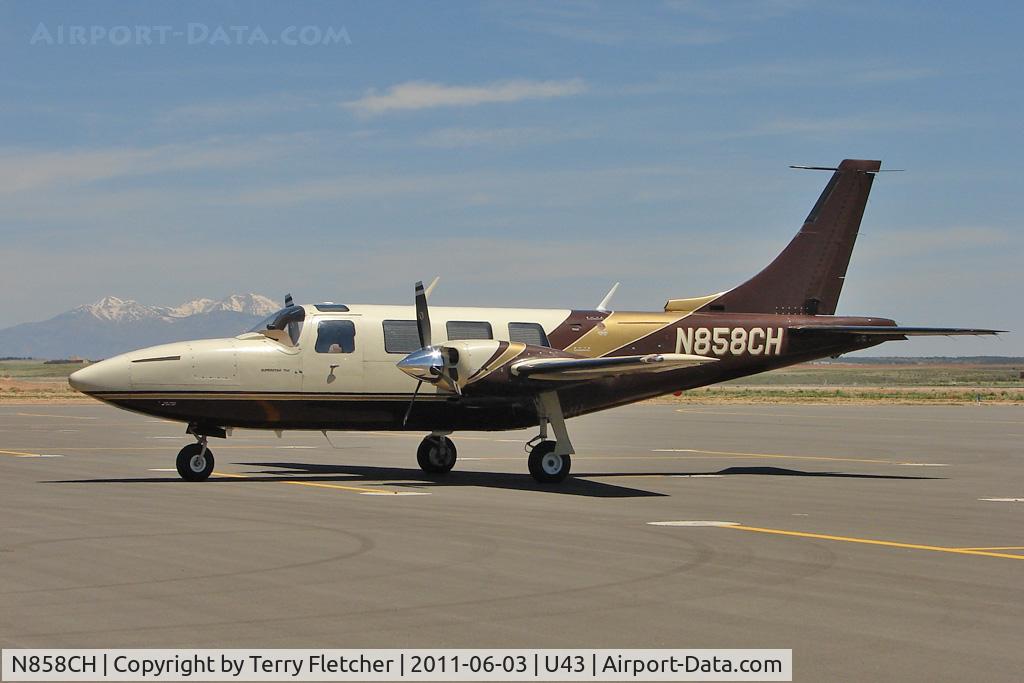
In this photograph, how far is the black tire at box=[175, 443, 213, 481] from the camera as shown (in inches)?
923

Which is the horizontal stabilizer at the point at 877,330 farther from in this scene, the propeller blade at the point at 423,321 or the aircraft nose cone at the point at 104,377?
the aircraft nose cone at the point at 104,377

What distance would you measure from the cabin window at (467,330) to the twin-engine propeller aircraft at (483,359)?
0.11ft

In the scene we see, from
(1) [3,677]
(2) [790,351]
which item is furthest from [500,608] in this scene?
(2) [790,351]

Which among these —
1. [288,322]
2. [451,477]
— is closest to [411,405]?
[451,477]

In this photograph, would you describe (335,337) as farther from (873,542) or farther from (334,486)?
(873,542)

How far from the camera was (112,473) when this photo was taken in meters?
25.3

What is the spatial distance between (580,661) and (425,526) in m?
7.91

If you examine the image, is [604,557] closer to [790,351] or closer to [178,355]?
[178,355]

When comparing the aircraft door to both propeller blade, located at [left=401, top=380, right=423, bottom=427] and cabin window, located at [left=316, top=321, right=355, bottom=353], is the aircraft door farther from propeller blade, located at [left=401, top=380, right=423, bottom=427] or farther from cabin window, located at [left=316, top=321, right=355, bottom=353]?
propeller blade, located at [left=401, top=380, right=423, bottom=427]

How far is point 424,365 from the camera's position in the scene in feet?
77.3
